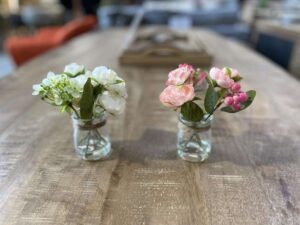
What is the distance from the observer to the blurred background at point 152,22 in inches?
82.2

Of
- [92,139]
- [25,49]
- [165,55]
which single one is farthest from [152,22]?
[92,139]

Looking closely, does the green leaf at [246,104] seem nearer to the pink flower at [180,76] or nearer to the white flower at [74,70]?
the pink flower at [180,76]

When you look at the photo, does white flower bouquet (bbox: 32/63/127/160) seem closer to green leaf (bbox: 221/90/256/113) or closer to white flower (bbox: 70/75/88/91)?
white flower (bbox: 70/75/88/91)

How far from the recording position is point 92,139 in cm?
81

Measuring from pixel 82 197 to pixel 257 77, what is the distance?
1126 mm

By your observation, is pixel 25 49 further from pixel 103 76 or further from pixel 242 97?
pixel 242 97

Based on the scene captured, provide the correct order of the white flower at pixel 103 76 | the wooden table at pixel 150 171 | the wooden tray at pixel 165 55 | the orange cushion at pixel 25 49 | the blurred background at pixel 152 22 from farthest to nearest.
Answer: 1. the orange cushion at pixel 25 49
2. the blurred background at pixel 152 22
3. the wooden tray at pixel 165 55
4. the white flower at pixel 103 76
5. the wooden table at pixel 150 171

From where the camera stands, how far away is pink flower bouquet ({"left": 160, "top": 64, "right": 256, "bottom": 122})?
68 centimetres

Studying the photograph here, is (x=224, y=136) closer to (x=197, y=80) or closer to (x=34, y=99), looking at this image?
(x=197, y=80)

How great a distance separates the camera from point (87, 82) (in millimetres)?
683

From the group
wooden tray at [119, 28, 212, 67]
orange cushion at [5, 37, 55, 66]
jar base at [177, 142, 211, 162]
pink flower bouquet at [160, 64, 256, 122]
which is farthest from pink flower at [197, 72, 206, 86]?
orange cushion at [5, 37, 55, 66]

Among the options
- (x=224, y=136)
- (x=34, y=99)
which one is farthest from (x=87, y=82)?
(x=34, y=99)

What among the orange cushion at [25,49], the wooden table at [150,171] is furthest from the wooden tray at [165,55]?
the orange cushion at [25,49]

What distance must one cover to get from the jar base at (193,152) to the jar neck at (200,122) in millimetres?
62
